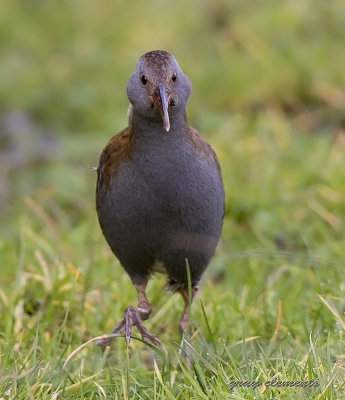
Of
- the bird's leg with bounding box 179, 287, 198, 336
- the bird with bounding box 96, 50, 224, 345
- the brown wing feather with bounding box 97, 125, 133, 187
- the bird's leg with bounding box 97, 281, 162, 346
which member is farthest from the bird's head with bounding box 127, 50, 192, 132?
the bird's leg with bounding box 179, 287, 198, 336

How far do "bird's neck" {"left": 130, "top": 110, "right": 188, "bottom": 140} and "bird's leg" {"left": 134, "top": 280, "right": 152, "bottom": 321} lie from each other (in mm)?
728

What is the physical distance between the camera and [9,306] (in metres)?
4.66

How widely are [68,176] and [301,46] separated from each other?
245 cm

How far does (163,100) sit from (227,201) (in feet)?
8.25

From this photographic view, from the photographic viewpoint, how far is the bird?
405 cm

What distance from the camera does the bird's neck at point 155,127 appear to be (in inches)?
161

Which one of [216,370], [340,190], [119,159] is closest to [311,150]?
[340,190]

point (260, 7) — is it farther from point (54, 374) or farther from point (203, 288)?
point (54, 374)

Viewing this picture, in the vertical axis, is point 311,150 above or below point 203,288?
above

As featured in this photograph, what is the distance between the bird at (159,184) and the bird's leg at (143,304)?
31mm

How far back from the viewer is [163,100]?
3.92 meters

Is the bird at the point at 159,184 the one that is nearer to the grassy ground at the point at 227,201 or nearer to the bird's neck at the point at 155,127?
the bird's neck at the point at 155,127

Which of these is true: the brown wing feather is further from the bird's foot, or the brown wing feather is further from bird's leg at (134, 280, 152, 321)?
the bird's foot

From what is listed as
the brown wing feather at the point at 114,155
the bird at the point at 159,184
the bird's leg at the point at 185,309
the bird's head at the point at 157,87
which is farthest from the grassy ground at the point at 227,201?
the bird's head at the point at 157,87
